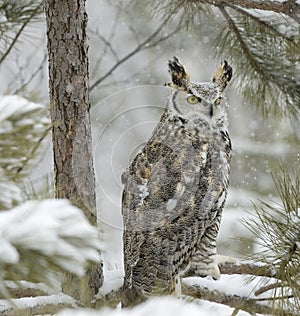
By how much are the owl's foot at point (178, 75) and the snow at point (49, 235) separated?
712mm

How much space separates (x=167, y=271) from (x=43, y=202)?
27.8 inches

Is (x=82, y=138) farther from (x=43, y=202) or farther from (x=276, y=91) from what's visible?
(x=276, y=91)

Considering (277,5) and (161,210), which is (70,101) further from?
(277,5)

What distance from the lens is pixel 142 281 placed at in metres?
1.11

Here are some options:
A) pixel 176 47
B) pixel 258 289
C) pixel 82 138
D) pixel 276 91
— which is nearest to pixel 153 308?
pixel 82 138

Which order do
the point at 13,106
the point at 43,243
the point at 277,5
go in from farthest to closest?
the point at 277,5, the point at 13,106, the point at 43,243

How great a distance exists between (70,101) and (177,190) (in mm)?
255

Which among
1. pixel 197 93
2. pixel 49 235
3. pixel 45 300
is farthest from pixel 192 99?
pixel 49 235

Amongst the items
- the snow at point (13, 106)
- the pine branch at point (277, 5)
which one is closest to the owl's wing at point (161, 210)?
the pine branch at point (277, 5)

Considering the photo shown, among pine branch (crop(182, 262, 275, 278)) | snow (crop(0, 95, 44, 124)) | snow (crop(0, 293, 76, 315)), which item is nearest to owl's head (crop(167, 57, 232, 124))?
pine branch (crop(182, 262, 275, 278))

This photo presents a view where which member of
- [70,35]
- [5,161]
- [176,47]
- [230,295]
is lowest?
[230,295]

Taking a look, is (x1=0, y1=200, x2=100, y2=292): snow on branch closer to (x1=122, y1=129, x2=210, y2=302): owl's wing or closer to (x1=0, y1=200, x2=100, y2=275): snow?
(x1=0, y1=200, x2=100, y2=275): snow

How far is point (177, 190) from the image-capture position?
1.13m

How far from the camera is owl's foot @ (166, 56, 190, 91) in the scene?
3.73 feet
